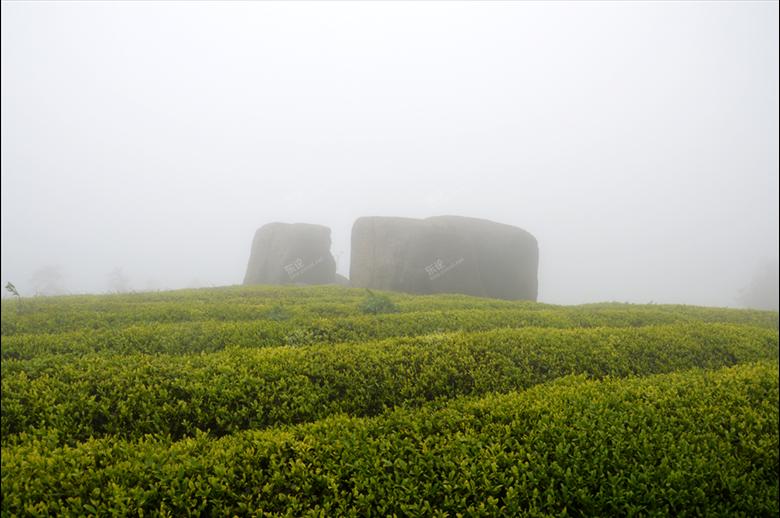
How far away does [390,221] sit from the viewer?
34625mm

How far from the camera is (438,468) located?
15.5ft

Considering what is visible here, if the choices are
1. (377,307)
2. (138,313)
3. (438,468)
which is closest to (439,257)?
(377,307)

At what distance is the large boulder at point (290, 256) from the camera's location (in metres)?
42.5

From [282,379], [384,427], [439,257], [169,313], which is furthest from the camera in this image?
[439,257]

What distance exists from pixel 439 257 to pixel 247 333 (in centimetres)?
2427

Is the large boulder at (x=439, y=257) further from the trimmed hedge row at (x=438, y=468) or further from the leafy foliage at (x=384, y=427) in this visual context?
the trimmed hedge row at (x=438, y=468)

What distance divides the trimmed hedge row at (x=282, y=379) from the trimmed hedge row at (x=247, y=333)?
133 cm

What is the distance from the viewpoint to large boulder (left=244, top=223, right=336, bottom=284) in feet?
140

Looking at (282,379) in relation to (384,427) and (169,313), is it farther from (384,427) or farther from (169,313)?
(169,313)

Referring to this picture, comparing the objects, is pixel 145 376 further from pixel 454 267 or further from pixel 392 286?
pixel 454 267

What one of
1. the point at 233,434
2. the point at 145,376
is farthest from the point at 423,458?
the point at 145,376

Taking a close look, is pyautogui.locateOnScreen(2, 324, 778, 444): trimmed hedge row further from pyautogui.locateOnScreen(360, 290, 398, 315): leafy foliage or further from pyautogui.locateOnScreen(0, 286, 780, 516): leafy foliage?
pyautogui.locateOnScreen(360, 290, 398, 315): leafy foliage

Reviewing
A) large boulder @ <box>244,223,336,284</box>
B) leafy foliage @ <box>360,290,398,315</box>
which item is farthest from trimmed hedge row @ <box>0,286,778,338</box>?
large boulder @ <box>244,223,336,284</box>

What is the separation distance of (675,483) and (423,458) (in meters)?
2.93
